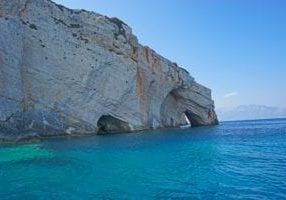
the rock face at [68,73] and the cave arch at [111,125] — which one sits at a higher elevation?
the rock face at [68,73]

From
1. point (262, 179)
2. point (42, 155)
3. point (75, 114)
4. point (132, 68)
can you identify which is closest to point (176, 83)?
point (132, 68)

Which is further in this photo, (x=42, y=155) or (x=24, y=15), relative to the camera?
(x=24, y=15)

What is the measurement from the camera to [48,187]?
16109mm

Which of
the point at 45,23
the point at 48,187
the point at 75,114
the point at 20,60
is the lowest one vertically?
the point at 48,187

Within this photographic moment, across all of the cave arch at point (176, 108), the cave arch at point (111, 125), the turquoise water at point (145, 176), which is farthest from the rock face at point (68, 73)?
the turquoise water at point (145, 176)

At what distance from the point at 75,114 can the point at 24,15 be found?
13883mm

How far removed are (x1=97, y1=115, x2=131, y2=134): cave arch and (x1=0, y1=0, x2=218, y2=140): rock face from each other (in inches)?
5.9

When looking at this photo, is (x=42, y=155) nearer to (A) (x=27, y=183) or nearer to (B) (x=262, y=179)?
(A) (x=27, y=183)

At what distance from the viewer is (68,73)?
160 ft

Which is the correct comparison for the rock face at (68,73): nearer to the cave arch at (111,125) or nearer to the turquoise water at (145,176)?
the cave arch at (111,125)

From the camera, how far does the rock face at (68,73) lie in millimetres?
42562

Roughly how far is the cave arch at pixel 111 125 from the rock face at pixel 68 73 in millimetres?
151

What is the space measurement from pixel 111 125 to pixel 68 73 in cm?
1256

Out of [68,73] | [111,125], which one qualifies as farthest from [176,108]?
[68,73]
